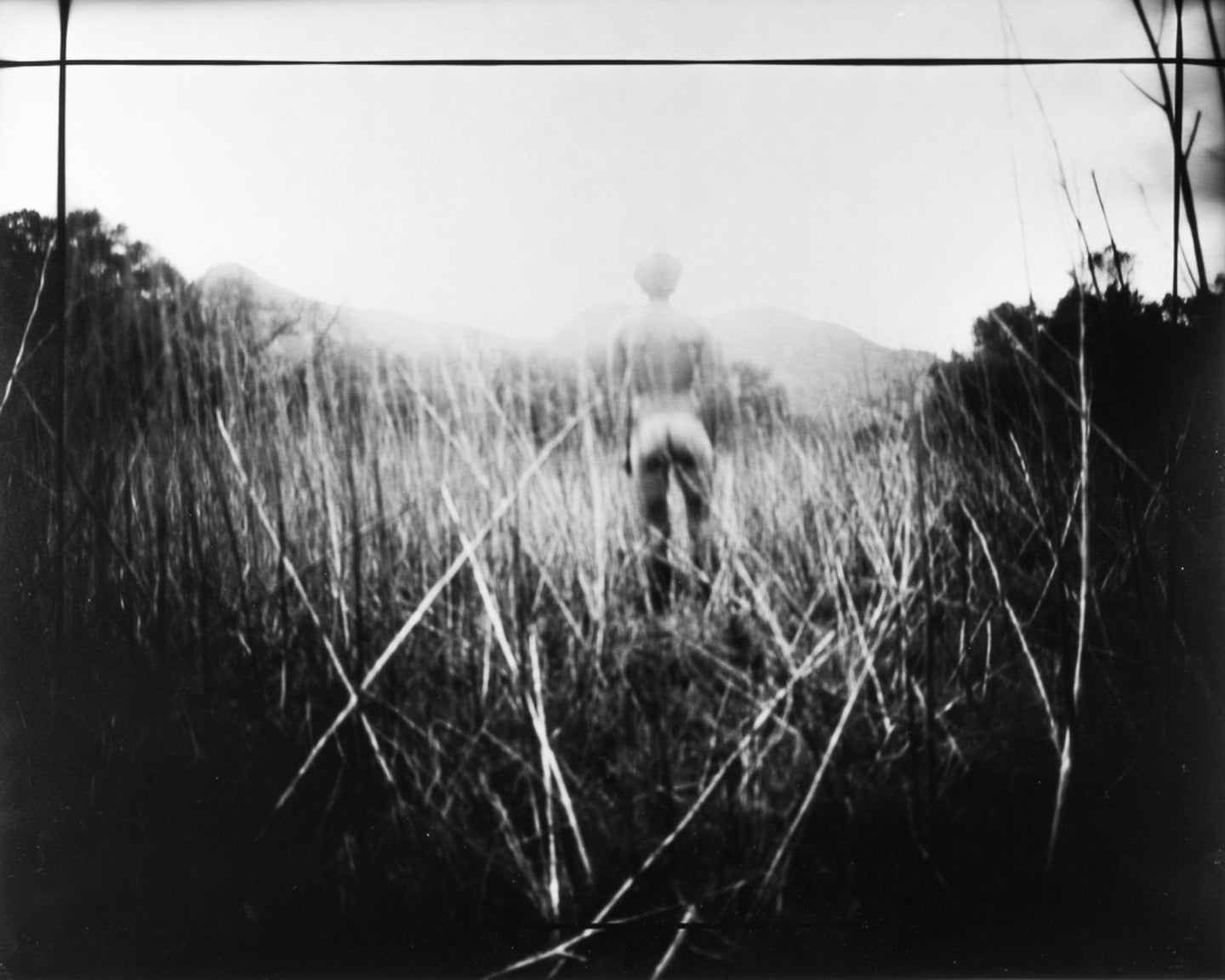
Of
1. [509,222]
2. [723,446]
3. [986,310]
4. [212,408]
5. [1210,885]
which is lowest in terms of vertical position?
[1210,885]

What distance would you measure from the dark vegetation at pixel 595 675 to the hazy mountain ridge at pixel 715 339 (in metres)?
0.05

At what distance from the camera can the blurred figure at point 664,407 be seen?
77.9 inches

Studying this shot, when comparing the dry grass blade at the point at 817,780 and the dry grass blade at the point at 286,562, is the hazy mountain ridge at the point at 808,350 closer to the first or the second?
the dry grass blade at the point at 817,780

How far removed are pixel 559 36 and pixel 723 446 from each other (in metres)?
1.19

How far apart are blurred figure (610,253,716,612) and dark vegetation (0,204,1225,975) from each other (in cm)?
6

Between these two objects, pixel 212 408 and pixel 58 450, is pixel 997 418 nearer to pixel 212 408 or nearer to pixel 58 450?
pixel 212 408

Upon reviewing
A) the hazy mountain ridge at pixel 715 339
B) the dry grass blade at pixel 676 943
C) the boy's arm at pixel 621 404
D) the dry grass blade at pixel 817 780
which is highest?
the hazy mountain ridge at pixel 715 339

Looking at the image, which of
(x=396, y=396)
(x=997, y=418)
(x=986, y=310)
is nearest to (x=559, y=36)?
(x=396, y=396)

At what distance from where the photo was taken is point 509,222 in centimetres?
201

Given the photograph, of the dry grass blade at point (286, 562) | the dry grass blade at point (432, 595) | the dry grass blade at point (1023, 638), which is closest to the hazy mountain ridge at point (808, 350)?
the dry grass blade at point (432, 595)

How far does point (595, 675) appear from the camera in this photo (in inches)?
77.7

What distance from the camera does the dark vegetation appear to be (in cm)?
197

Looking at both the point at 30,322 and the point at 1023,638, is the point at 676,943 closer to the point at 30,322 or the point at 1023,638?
the point at 1023,638

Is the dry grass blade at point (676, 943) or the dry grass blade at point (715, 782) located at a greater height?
the dry grass blade at point (715, 782)
